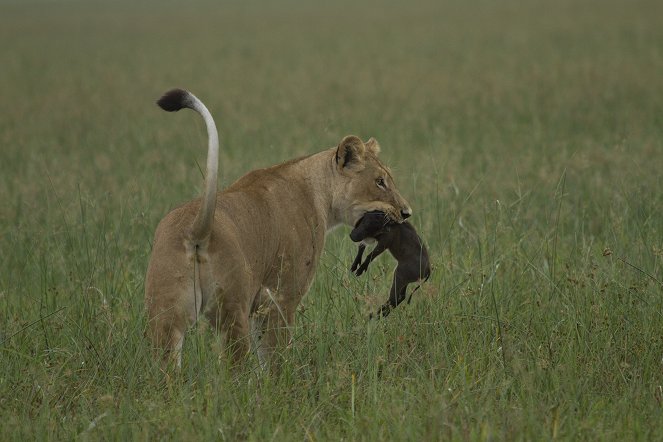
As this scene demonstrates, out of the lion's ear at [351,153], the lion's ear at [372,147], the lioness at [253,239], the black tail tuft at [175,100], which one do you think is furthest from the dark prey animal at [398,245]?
the black tail tuft at [175,100]

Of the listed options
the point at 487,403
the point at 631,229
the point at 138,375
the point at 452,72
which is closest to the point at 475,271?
the point at 631,229

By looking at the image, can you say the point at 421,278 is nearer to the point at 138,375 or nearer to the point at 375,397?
the point at 375,397

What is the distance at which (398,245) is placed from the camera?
5547mm

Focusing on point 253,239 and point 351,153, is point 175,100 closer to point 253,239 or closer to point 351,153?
point 253,239

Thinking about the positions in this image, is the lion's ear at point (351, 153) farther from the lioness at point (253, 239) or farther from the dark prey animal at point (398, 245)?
the dark prey animal at point (398, 245)

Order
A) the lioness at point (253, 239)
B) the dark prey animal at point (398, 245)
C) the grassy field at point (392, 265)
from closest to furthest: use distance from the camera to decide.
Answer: the grassy field at point (392, 265) → the lioness at point (253, 239) → the dark prey animal at point (398, 245)

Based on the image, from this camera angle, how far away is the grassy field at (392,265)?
4.16 metres

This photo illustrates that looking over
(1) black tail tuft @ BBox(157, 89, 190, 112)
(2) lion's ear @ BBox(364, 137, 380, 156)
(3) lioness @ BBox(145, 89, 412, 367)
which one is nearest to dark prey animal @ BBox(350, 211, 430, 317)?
(3) lioness @ BBox(145, 89, 412, 367)

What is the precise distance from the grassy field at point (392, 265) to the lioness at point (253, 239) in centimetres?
17

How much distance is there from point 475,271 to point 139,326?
6.80 feet

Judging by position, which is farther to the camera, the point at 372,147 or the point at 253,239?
the point at 372,147

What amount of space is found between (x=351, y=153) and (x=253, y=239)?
1013 mm

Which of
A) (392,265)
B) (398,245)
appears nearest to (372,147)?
(398,245)

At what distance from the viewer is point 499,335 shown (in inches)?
198
